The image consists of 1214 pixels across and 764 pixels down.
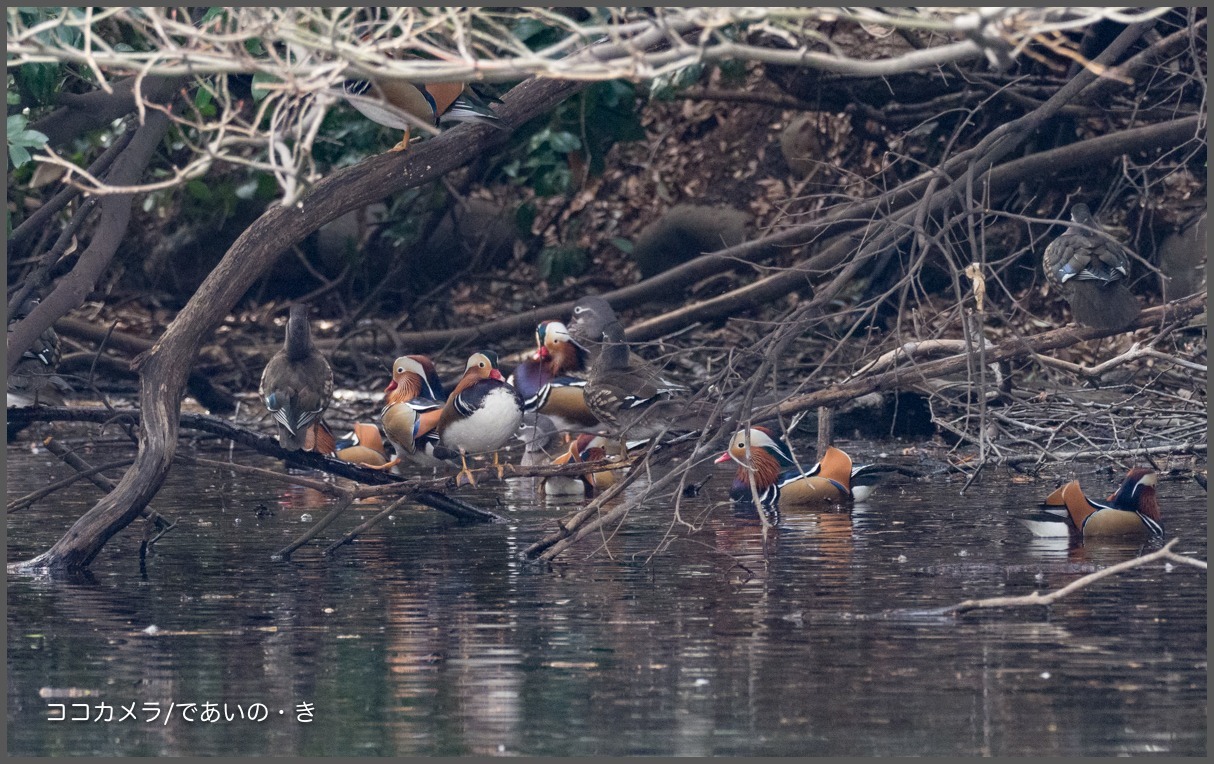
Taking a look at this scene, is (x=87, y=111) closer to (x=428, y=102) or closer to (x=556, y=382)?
(x=428, y=102)

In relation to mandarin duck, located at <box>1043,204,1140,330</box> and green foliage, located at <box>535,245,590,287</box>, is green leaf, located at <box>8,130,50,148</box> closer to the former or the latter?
mandarin duck, located at <box>1043,204,1140,330</box>

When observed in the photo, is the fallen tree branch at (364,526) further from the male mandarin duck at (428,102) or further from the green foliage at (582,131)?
the green foliage at (582,131)

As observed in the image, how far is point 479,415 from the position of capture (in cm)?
799

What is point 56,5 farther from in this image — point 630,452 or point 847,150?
point 847,150

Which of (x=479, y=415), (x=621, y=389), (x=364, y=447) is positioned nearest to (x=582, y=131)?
(x=621, y=389)

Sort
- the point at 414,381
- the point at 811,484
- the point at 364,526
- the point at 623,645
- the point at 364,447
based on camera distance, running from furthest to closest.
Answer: the point at 364,447 < the point at 414,381 < the point at 811,484 < the point at 364,526 < the point at 623,645

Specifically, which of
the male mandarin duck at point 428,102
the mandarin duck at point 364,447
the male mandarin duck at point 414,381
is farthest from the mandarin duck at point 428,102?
the mandarin duck at point 364,447

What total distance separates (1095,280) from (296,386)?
4214 millimetres

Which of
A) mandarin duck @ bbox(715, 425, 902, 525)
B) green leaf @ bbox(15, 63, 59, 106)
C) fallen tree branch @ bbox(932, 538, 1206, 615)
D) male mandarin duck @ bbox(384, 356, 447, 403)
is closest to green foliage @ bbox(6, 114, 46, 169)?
green leaf @ bbox(15, 63, 59, 106)

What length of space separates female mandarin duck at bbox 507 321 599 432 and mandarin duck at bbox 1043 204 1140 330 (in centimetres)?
289

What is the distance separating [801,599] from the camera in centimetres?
645

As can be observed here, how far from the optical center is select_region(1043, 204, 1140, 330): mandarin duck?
8.38m

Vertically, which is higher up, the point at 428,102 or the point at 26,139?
the point at 428,102

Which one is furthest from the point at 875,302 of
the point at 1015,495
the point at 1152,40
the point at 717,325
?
the point at 717,325
